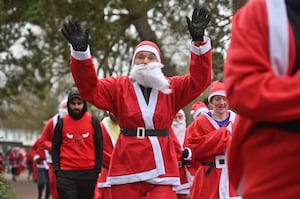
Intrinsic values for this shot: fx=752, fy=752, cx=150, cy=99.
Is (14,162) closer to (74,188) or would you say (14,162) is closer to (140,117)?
(74,188)

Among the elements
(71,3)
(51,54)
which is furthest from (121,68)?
(71,3)

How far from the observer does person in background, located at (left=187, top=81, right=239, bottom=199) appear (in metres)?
7.68

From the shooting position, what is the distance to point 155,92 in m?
6.59

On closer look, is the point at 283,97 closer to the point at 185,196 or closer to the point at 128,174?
the point at 128,174

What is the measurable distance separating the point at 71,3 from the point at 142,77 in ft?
39.5

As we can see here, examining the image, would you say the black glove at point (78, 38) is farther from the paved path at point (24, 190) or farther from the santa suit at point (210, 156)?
the paved path at point (24, 190)

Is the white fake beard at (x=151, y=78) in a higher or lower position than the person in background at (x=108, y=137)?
higher

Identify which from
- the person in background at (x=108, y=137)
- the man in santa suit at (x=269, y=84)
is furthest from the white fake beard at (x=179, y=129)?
the man in santa suit at (x=269, y=84)

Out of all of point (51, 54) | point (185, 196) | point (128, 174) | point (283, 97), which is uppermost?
point (51, 54)

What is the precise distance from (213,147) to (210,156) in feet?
0.46

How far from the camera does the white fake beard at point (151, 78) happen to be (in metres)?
6.57

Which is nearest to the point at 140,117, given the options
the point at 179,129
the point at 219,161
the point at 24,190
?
the point at 219,161

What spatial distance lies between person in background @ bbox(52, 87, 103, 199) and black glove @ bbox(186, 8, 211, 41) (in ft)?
12.9

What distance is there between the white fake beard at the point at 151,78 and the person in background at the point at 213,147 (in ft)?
4.30
